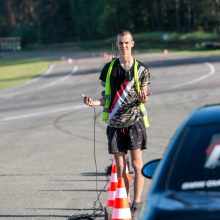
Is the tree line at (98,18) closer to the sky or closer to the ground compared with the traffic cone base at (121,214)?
closer to the ground

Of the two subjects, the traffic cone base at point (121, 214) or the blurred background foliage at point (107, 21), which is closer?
the traffic cone base at point (121, 214)

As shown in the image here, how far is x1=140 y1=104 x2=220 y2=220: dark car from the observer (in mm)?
4004

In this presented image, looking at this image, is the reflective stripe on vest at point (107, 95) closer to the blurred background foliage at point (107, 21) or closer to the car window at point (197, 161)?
the car window at point (197, 161)

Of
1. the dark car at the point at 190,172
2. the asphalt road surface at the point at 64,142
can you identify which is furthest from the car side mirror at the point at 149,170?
the asphalt road surface at the point at 64,142

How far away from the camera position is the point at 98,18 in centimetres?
11319

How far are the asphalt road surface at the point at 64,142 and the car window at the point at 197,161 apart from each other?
3.41m

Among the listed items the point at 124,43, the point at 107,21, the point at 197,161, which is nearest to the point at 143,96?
the point at 124,43

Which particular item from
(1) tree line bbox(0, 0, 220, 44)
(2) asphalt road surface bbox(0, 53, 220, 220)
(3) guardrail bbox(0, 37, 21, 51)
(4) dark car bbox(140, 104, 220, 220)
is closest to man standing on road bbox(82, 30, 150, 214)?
(2) asphalt road surface bbox(0, 53, 220, 220)

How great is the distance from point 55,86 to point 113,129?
87.9 feet

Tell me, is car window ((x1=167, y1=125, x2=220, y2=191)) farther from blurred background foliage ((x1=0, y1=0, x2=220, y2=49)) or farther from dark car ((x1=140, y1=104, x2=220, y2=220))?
blurred background foliage ((x1=0, y1=0, x2=220, y2=49))

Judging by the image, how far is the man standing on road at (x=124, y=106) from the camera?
7988 millimetres

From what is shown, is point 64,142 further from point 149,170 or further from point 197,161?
point 197,161

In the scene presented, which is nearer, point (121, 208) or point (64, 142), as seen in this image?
point (121, 208)

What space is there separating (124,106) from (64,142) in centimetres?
738
